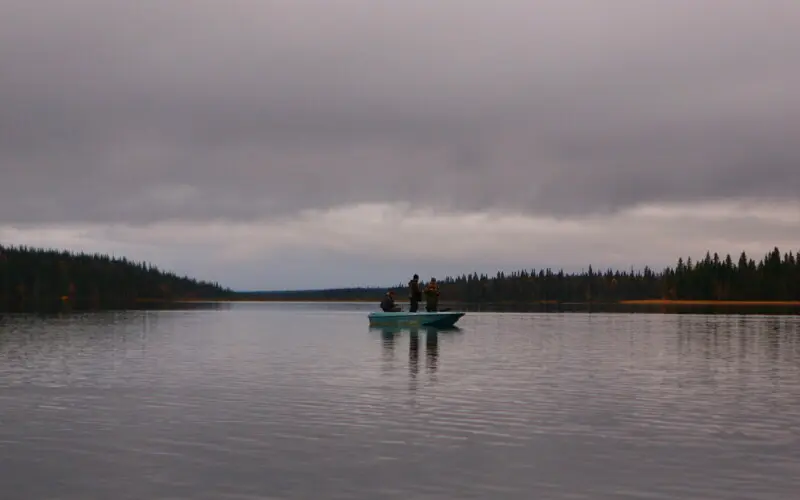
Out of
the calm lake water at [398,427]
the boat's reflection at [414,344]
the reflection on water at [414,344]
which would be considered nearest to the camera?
the calm lake water at [398,427]

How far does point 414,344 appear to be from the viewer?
57.0 metres

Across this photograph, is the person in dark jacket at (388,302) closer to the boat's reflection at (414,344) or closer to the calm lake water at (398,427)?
the boat's reflection at (414,344)

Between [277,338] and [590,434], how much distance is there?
45291 millimetres

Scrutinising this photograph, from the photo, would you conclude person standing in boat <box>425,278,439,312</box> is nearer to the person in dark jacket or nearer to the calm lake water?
the person in dark jacket

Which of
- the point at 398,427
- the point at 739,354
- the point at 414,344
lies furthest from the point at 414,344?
the point at 398,427

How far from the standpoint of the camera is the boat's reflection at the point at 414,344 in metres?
40.7

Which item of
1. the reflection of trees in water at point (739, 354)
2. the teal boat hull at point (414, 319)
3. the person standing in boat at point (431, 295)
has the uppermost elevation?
the person standing in boat at point (431, 295)

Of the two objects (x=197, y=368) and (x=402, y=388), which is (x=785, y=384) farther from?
(x=197, y=368)

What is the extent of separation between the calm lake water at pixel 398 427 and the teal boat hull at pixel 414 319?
28664 mm

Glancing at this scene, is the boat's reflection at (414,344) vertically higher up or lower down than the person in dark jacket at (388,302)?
lower down

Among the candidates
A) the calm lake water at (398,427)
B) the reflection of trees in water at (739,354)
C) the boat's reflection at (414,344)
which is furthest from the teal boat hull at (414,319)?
the calm lake water at (398,427)

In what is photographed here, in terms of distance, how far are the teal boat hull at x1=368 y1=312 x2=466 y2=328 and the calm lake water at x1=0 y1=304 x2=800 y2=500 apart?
2866 centimetres

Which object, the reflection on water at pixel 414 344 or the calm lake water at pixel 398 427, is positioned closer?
the calm lake water at pixel 398 427

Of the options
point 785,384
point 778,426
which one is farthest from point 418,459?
point 785,384
